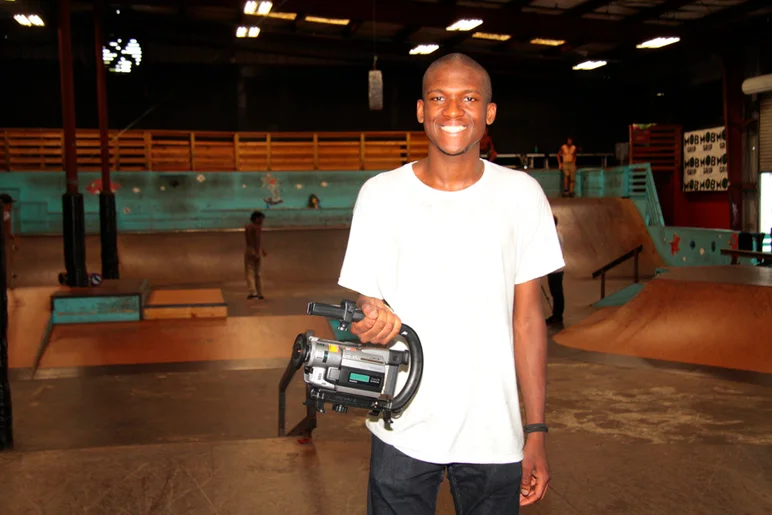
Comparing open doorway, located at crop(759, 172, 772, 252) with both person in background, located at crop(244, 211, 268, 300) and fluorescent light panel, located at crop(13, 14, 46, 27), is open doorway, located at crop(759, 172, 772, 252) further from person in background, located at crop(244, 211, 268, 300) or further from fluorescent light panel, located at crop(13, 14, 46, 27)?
fluorescent light panel, located at crop(13, 14, 46, 27)

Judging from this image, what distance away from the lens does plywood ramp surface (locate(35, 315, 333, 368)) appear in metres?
9.10

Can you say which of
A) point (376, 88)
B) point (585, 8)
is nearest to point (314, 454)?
point (376, 88)

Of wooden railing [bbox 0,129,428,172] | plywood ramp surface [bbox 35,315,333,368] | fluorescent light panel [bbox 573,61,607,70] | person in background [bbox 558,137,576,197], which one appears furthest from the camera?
fluorescent light panel [bbox 573,61,607,70]

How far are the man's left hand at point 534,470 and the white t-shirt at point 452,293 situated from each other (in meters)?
0.07

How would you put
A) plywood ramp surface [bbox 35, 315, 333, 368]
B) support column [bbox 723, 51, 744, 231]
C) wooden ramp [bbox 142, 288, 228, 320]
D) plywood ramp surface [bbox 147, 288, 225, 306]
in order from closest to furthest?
plywood ramp surface [bbox 35, 315, 333, 368]
wooden ramp [bbox 142, 288, 228, 320]
plywood ramp surface [bbox 147, 288, 225, 306]
support column [bbox 723, 51, 744, 231]

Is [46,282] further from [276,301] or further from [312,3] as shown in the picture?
[312,3]

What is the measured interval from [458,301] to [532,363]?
0.29m

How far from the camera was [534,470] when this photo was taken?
1.94m

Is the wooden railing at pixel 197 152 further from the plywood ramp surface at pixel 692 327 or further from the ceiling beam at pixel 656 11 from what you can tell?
the plywood ramp surface at pixel 692 327

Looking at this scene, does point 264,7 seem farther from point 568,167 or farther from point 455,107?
point 455,107

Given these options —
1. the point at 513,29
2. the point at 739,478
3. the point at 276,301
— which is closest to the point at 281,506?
the point at 739,478

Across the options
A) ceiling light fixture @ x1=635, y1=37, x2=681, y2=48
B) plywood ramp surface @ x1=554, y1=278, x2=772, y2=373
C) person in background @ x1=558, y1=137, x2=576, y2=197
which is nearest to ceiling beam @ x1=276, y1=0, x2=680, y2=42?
ceiling light fixture @ x1=635, y1=37, x2=681, y2=48

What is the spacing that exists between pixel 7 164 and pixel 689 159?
813 inches

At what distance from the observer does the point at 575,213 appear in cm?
2039
